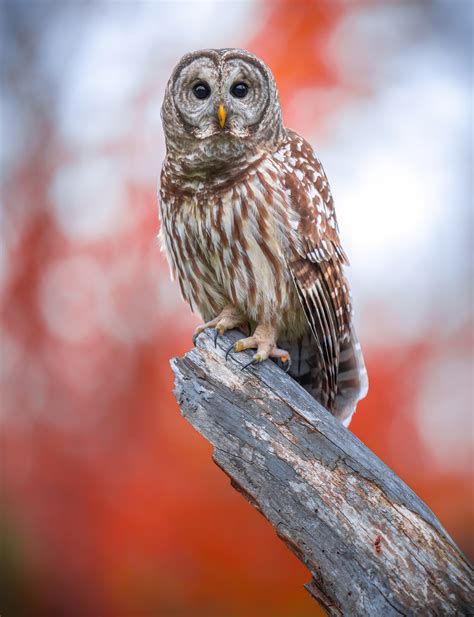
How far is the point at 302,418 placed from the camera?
2.57 m

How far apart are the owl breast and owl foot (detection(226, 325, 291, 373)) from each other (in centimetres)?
6

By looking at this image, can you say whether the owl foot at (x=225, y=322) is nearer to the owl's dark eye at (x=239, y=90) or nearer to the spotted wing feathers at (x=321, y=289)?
the spotted wing feathers at (x=321, y=289)

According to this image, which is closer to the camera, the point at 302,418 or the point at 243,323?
the point at 302,418

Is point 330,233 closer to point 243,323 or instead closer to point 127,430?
point 243,323

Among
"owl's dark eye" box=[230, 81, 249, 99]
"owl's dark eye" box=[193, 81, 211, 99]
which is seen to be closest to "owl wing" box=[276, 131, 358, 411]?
"owl's dark eye" box=[230, 81, 249, 99]

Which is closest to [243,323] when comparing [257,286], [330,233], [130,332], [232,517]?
[257,286]

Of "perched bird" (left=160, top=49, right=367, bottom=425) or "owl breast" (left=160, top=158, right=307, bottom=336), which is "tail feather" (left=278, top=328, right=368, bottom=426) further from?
"owl breast" (left=160, top=158, right=307, bottom=336)

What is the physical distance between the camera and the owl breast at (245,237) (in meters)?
2.98

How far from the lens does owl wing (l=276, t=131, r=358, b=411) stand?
120 inches

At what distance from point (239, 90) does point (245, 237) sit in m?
0.68

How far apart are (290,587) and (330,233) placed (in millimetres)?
2967

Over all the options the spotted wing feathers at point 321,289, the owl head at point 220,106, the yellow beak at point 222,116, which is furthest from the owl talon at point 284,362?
the yellow beak at point 222,116

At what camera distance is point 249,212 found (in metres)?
Result: 2.97

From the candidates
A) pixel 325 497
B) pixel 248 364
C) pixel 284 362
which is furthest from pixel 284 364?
pixel 325 497
